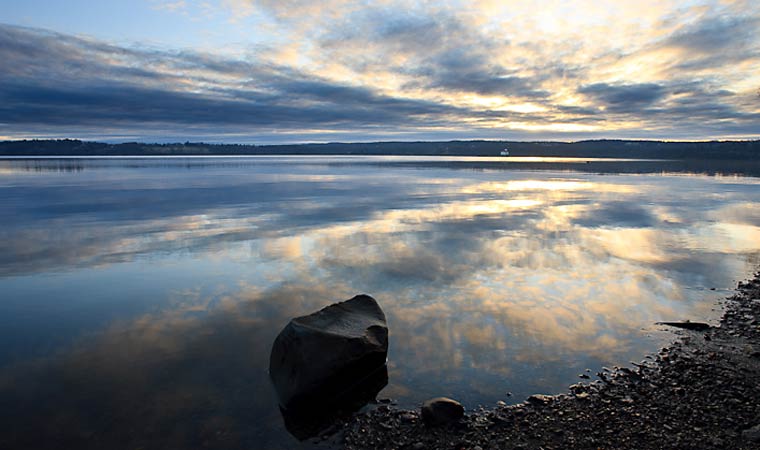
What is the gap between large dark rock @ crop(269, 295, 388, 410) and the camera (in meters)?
7.01

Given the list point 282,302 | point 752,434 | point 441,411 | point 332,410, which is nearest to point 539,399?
point 441,411

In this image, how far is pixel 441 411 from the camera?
630cm

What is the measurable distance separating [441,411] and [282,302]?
5.47 m

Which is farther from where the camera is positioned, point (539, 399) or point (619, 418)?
point (539, 399)

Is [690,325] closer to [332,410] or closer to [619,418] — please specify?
[619,418]

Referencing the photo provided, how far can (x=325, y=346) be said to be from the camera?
7289 mm

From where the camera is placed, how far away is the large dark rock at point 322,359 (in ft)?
23.0

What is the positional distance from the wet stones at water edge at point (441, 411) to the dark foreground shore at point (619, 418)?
0.09m

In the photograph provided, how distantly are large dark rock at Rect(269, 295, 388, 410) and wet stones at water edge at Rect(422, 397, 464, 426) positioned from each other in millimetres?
1413

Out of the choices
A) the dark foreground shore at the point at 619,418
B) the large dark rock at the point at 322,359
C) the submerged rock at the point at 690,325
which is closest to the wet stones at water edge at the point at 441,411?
the dark foreground shore at the point at 619,418

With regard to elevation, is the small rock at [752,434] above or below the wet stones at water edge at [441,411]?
above

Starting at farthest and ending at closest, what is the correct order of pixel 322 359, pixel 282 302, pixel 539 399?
1. pixel 282 302
2. pixel 322 359
3. pixel 539 399

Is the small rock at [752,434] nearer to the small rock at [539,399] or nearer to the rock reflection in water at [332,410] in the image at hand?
the small rock at [539,399]

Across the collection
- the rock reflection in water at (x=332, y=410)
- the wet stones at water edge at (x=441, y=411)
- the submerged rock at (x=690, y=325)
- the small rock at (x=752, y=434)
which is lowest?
the rock reflection in water at (x=332, y=410)
